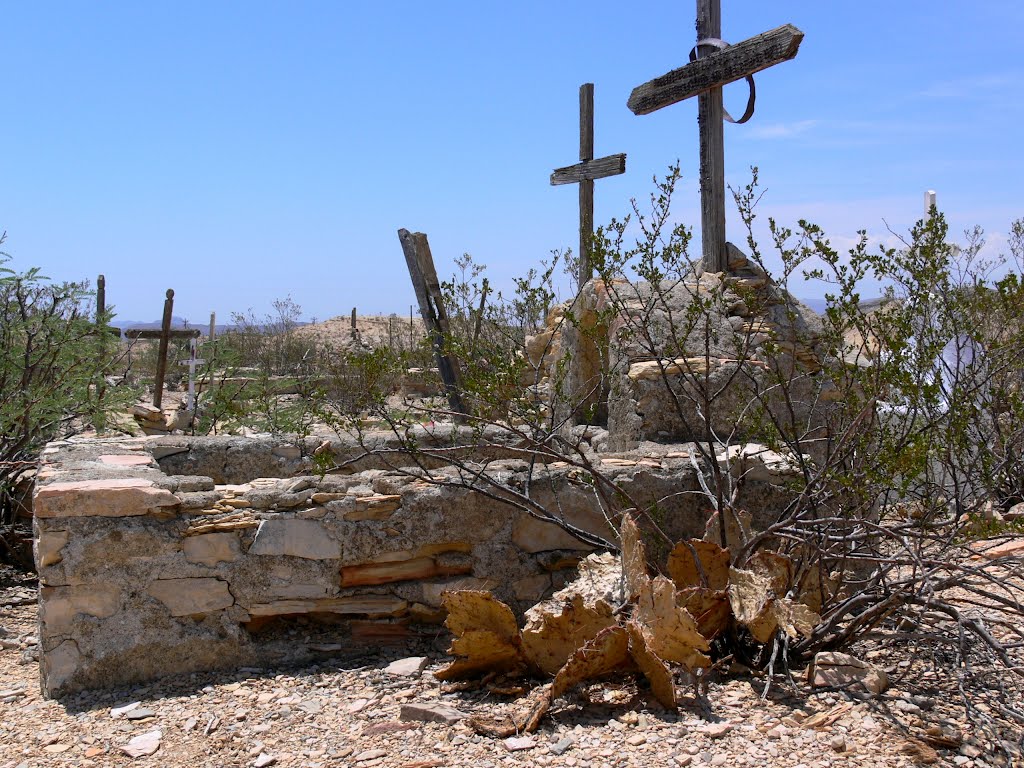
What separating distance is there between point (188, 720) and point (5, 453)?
9.06 ft

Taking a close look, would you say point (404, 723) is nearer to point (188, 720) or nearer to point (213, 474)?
point (188, 720)

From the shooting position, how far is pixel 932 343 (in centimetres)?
300

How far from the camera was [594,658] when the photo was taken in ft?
8.86

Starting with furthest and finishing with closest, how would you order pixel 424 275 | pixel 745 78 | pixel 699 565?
1. pixel 424 275
2. pixel 745 78
3. pixel 699 565

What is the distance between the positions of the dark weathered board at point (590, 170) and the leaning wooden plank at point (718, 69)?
3.63ft

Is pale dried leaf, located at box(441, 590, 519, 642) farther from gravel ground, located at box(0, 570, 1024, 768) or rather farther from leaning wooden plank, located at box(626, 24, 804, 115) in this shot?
leaning wooden plank, located at box(626, 24, 804, 115)

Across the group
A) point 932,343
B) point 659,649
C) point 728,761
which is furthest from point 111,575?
point 932,343

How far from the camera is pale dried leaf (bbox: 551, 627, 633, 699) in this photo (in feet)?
8.77

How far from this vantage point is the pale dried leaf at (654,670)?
8.52 ft

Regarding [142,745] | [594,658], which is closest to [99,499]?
[142,745]

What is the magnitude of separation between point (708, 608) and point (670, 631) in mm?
263

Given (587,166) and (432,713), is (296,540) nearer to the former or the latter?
(432,713)

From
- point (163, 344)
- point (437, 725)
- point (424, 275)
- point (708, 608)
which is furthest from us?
point (163, 344)

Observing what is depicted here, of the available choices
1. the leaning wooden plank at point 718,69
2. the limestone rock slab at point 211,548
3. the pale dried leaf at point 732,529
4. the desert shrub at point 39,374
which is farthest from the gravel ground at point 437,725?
the leaning wooden plank at point 718,69
